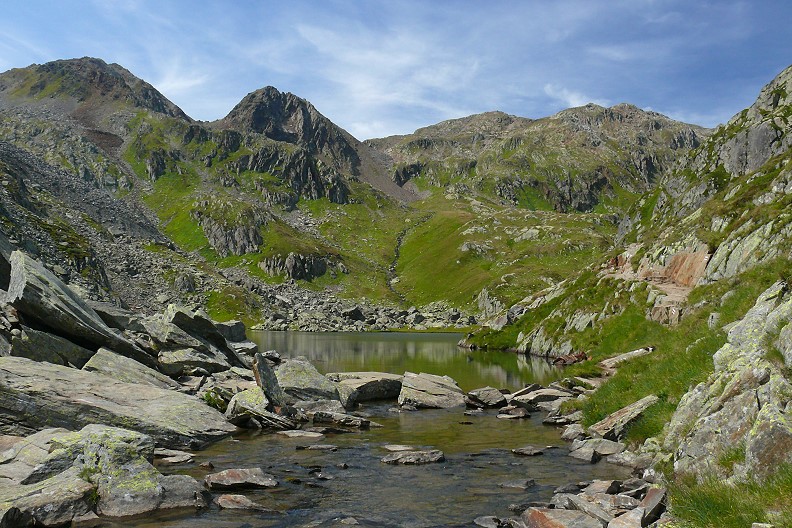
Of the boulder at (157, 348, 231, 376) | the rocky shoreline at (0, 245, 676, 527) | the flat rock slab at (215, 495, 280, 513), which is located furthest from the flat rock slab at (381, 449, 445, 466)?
the boulder at (157, 348, 231, 376)

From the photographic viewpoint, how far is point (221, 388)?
120 ft

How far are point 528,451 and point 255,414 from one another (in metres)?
17.1

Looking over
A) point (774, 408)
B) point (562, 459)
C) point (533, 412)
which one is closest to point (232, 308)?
point (533, 412)

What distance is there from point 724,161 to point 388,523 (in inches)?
5305

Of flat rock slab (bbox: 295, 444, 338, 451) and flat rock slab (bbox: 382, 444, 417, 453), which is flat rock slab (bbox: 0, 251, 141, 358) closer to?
flat rock slab (bbox: 295, 444, 338, 451)

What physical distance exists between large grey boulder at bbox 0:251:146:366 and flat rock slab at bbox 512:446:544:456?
2805 centimetres

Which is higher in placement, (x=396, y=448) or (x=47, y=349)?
(x=47, y=349)

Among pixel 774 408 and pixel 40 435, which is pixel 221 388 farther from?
pixel 774 408

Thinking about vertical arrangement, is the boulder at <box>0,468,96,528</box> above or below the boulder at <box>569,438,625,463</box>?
above

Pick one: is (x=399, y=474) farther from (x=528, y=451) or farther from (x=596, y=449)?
(x=596, y=449)

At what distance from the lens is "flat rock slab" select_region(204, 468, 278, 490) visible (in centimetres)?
1934

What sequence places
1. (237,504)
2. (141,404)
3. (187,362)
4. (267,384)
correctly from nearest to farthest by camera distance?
(237,504) < (141,404) < (267,384) < (187,362)

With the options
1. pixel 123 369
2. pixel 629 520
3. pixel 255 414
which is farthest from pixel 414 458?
pixel 123 369

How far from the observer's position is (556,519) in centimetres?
1456
